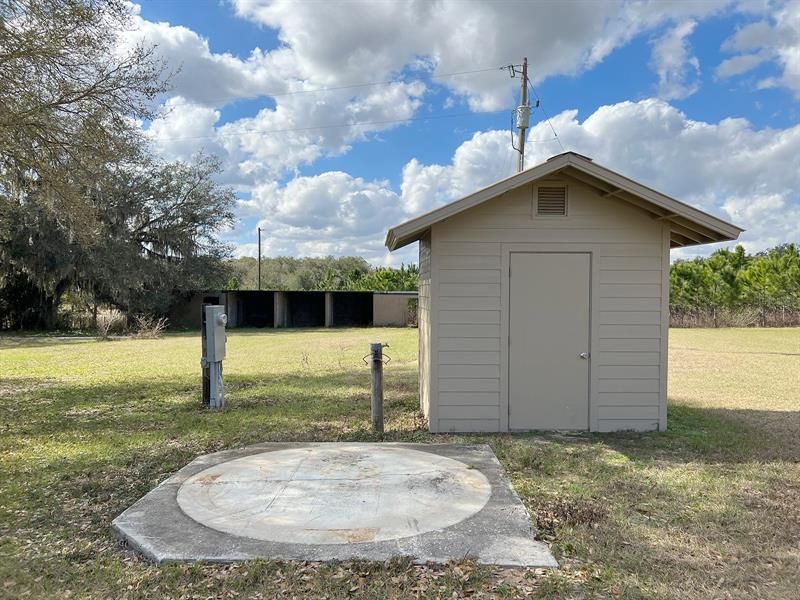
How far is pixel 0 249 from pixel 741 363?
951 inches

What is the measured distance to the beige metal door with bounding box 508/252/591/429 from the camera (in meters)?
6.17

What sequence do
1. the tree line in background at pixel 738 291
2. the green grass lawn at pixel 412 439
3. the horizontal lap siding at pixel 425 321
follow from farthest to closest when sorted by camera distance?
the tree line in background at pixel 738 291, the horizontal lap siding at pixel 425 321, the green grass lawn at pixel 412 439

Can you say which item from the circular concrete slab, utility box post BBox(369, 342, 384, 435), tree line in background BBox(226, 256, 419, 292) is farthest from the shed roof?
tree line in background BBox(226, 256, 419, 292)

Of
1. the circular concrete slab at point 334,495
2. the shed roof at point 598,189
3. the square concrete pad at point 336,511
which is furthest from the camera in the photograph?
the shed roof at point 598,189

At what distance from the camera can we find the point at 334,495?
13.5 feet

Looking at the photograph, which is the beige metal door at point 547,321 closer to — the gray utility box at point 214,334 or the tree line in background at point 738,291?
the gray utility box at point 214,334

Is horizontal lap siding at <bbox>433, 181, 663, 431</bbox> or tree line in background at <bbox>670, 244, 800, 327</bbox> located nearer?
horizontal lap siding at <bbox>433, 181, 663, 431</bbox>

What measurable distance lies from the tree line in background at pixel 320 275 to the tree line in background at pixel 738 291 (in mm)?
12321

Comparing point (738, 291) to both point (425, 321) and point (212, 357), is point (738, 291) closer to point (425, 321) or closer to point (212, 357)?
point (425, 321)

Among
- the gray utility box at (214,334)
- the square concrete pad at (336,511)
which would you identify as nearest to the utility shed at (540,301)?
the square concrete pad at (336,511)

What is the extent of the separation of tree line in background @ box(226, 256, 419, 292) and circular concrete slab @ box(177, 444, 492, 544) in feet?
74.1

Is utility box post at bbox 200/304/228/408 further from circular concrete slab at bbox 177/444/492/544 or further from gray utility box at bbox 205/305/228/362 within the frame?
circular concrete slab at bbox 177/444/492/544

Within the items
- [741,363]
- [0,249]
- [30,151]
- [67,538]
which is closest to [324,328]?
[0,249]

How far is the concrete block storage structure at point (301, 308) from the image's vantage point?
25875 millimetres
